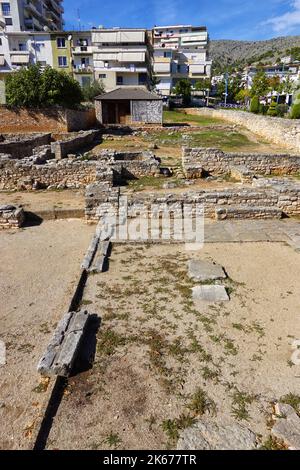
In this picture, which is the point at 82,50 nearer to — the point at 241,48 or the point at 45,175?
the point at 45,175

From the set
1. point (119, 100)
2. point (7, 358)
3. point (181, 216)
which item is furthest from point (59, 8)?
point (7, 358)

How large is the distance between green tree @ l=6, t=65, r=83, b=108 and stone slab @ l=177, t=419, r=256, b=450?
28.7 m

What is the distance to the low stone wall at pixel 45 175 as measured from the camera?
13.4 metres

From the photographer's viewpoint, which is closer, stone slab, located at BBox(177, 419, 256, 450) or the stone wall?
stone slab, located at BBox(177, 419, 256, 450)

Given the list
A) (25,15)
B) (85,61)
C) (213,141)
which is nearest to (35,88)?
(213,141)

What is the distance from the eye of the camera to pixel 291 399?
3.73 metres

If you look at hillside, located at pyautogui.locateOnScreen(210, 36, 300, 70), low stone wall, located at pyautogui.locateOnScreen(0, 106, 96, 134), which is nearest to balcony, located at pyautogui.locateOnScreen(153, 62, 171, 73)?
low stone wall, located at pyautogui.locateOnScreen(0, 106, 96, 134)

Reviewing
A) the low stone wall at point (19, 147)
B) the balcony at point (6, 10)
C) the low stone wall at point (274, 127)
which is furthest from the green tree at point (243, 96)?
the low stone wall at point (19, 147)

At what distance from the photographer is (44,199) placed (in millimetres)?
11867

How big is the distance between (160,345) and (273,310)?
2.12 metres

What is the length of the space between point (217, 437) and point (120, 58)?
5792 centimetres

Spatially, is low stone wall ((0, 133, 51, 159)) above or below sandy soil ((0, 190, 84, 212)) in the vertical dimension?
above

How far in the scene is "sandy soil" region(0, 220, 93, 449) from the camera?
3.73m

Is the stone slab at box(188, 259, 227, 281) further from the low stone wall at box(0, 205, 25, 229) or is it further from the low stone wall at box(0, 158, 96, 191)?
the low stone wall at box(0, 158, 96, 191)
